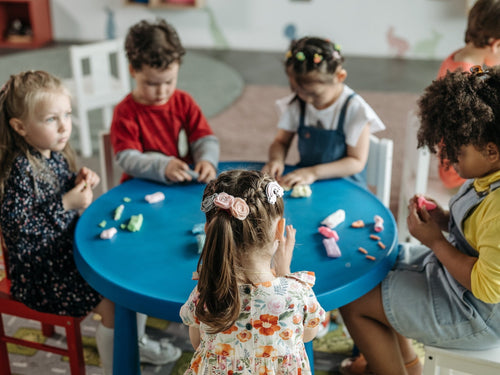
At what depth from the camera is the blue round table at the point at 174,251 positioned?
4.41 feet

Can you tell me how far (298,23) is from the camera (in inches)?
221

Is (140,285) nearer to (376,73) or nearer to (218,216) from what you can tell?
(218,216)

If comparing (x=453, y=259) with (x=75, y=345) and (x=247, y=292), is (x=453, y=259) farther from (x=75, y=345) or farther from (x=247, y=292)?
(x=75, y=345)

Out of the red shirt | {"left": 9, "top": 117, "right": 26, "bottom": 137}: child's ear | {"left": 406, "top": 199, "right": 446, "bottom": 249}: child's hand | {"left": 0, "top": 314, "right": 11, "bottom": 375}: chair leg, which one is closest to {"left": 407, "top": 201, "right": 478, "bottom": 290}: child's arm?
{"left": 406, "top": 199, "right": 446, "bottom": 249}: child's hand

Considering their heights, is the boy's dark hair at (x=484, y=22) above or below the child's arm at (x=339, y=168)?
above

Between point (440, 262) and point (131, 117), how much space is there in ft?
3.79

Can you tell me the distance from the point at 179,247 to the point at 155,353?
0.62m

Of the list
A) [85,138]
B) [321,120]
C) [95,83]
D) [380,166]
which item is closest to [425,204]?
[380,166]

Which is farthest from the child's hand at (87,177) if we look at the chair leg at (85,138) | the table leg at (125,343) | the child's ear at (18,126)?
the chair leg at (85,138)

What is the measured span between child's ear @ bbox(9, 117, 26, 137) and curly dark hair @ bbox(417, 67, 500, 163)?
1139mm

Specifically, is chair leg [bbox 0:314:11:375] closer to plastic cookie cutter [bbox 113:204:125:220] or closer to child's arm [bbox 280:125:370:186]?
plastic cookie cutter [bbox 113:204:125:220]

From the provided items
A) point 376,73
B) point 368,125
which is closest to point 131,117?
point 368,125

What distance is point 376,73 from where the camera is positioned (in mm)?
5152

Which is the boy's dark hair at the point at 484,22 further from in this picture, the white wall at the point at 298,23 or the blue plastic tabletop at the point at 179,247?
the white wall at the point at 298,23
